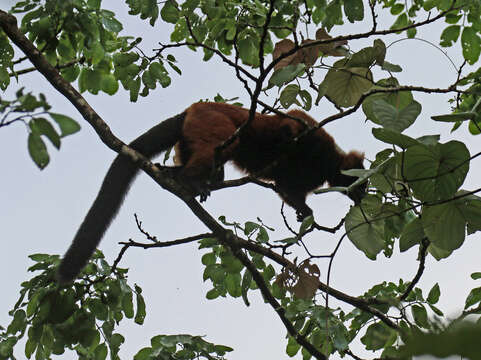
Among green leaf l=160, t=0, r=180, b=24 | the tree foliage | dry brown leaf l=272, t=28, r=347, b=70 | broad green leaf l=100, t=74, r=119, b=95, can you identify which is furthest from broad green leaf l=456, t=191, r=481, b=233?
broad green leaf l=100, t=74, r=119, b=95

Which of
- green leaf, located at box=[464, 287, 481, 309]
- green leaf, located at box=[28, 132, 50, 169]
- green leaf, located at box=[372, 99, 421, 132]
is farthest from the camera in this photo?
green leaf, located at box=[464, 287, 481, 309]

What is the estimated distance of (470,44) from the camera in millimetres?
4184

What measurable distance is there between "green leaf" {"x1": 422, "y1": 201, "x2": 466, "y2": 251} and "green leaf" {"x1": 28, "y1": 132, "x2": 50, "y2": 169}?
153cm

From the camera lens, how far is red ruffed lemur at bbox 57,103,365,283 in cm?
399

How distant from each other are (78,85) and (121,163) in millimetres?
679

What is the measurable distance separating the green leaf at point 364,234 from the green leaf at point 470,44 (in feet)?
7.18

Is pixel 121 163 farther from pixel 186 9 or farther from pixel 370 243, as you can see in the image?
Result: pixel 370 243

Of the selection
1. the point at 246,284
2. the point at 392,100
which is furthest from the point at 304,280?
the point at 392,100

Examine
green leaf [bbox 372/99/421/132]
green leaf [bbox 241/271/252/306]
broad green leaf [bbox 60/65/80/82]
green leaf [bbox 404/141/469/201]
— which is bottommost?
green leaf [bbox 404/141/469/201]

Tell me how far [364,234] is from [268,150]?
7.01ft

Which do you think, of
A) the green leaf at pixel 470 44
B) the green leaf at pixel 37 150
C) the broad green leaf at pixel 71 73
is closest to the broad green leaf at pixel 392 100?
the green leaf at pixel 37 150

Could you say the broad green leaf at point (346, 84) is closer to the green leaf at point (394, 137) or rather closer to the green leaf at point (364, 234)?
the green leaf at point (364, 234)

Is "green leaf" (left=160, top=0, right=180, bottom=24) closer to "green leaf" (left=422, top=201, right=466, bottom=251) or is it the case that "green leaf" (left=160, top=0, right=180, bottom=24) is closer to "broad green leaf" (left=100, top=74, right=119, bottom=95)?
"broad green leaf" (left=100, top=74, right=119, bottom=95)

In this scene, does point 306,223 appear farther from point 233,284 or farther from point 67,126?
point 67,126
